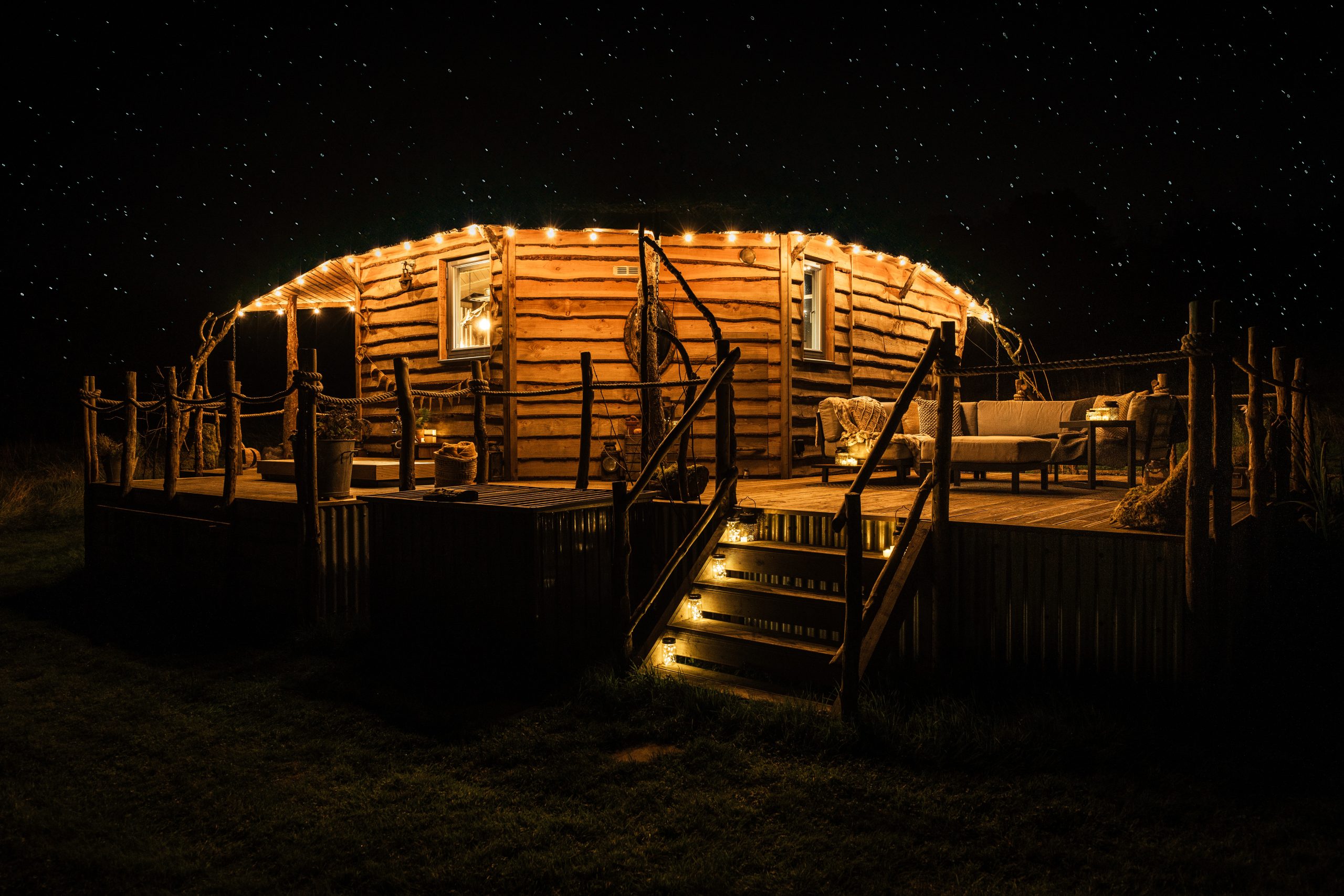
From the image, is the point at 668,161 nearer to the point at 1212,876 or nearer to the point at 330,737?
the point at 330,737

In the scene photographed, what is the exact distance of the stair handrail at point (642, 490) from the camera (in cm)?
520

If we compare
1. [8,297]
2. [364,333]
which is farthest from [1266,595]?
[8,297]

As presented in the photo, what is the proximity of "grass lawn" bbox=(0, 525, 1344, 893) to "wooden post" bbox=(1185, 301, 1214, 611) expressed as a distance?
0.71 meters

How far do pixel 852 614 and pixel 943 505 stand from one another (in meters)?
0.97

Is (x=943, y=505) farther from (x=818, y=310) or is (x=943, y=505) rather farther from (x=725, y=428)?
(x=818, y=310)

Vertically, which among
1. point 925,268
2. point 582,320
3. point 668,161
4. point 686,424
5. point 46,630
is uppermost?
point 668,161

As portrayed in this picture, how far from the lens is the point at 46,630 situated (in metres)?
7.16

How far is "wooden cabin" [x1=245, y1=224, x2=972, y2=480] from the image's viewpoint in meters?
11.0

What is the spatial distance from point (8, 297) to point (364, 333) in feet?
83.5

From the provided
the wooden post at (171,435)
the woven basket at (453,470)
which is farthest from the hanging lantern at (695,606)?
the wooden post at (171,435)

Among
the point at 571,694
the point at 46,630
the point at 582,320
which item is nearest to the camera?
the point at 571,694

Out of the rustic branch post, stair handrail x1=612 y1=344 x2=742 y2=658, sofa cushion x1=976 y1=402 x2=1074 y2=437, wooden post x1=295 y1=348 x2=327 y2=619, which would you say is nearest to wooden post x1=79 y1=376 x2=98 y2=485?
wooden post x1=295 y1=348 x2=327 y2=619

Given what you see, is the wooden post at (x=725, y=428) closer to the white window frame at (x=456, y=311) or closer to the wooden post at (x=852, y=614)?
the wooden post at (x=852, y=614)

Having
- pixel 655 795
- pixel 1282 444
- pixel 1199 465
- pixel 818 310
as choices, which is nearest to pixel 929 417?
pixel 818 310
